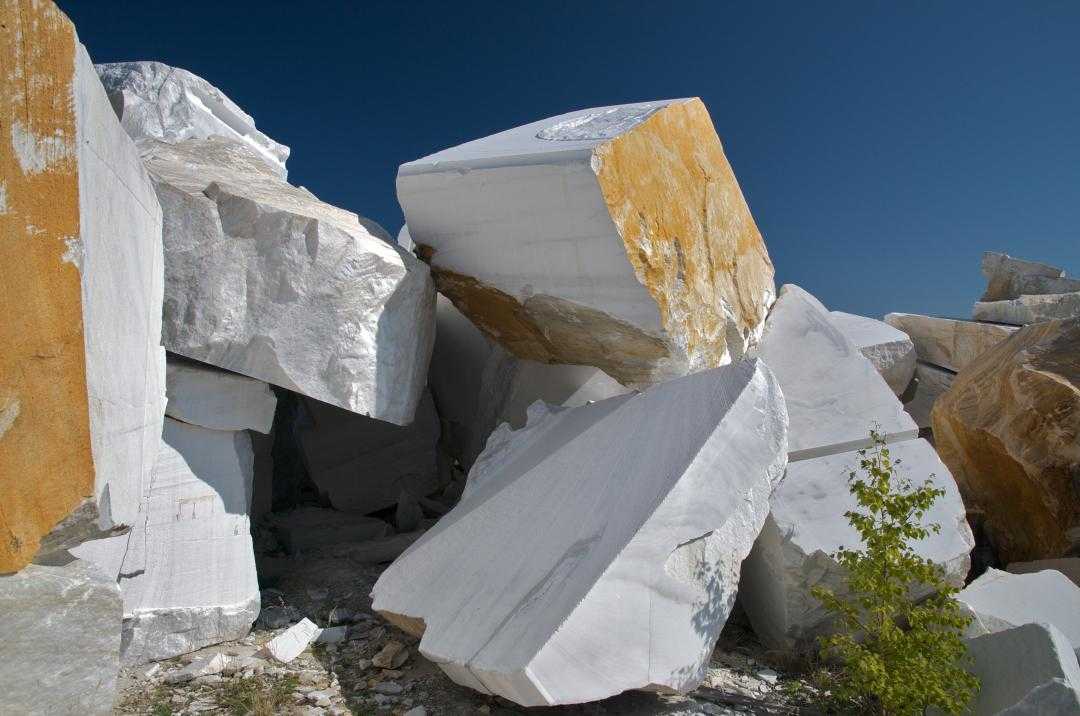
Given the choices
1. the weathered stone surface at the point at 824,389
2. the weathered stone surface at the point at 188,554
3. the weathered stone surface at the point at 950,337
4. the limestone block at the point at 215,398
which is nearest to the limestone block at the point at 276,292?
the limestone block at the point at 215,398

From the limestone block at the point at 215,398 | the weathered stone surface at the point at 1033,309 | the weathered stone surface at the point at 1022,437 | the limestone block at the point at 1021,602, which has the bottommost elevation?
the limestone block at the point at 1021,602

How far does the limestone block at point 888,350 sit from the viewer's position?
5.28m

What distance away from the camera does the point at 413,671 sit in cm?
255

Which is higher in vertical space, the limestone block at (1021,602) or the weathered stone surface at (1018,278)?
the weathered stone surface at (1018,278)

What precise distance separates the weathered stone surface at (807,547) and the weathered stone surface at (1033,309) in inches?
144

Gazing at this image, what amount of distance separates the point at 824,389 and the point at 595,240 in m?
1.30

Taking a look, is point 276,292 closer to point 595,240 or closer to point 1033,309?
point 595,240

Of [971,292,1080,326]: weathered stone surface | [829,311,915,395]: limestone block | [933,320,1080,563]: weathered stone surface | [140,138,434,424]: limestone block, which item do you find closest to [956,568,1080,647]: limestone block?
[933,320,1080,563]: weathered stone surface

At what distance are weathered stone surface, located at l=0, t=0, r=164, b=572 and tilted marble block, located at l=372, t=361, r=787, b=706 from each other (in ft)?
3.30

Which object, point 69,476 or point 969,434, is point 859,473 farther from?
point 69,476

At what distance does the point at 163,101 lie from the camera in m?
4.56

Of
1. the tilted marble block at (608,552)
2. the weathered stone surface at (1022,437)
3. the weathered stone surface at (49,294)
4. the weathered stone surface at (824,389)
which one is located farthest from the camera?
the weathered stone surface at (1022,437)

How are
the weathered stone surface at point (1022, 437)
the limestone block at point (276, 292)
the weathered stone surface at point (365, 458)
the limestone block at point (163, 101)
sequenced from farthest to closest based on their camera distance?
the weathered stone surface at point (365, 458) → the limestone block at point (163, 101) → the weathered stone surface at point (1022, 437) → the limestone block at point (276, 292)

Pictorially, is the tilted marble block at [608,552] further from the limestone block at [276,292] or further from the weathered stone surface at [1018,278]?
the weathered stone surface at [1018,278]
